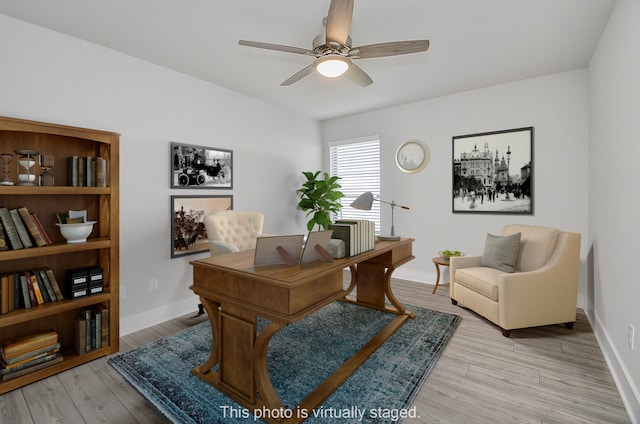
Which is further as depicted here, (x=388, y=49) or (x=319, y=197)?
(x=319, y=197)

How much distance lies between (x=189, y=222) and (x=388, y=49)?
8.74 feet

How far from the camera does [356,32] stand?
252 cm

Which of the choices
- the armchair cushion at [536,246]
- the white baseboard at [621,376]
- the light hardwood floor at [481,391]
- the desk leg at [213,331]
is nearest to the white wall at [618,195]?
the white baseboard at [621,376]

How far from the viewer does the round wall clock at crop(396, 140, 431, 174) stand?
4400 mm

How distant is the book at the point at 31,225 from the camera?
215cm

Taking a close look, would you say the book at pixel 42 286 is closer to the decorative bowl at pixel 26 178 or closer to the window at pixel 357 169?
the decorative bowl at pixel 26 178

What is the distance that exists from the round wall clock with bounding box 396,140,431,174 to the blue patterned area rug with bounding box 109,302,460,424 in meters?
2.19

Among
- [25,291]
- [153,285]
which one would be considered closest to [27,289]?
[25,291]

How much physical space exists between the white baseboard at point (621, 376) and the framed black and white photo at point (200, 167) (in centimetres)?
387

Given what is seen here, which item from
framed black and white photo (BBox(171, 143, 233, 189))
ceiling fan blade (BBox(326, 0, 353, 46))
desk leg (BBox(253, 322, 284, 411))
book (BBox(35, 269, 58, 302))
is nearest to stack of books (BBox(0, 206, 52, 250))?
book (BBox(35, 269, 58, 302))

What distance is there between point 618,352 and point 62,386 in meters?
3.83

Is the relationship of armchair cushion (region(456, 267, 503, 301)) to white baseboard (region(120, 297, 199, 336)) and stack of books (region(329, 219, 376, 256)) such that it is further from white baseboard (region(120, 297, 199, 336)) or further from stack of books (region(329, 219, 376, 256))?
white baseboard (region(120, 297, 199, 336))

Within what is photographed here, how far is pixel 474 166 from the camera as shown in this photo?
400 centimetres

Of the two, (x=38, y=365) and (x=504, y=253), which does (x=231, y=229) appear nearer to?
(x=38, y=365)
